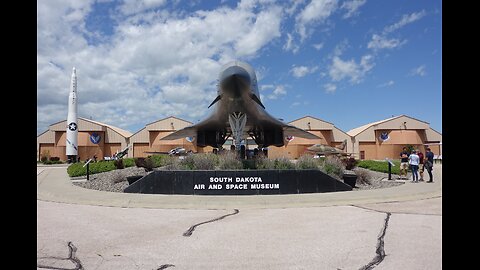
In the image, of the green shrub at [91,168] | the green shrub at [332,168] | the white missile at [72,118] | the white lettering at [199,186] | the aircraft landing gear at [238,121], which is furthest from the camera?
the white missile at [72,118]

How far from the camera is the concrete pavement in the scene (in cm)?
405

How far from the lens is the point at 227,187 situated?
10.6 meters

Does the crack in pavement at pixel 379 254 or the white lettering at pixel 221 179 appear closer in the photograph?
the crack in pavement at pixel 379 254

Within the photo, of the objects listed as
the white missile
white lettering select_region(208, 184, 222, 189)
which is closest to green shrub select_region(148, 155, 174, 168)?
white lettering select_region(208, 184, 222, 189)

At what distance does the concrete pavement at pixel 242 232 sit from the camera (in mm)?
4047

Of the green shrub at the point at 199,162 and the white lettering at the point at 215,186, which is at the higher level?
the green shrub at the point at 199,162

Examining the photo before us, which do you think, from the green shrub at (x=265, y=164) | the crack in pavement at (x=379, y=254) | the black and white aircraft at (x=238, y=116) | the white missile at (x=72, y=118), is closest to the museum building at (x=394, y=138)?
the black and white aircraft at (x=238, y=116)

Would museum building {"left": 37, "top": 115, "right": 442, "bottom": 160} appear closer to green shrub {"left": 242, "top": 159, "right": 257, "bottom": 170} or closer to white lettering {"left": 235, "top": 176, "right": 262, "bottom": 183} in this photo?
green shrub {"left": 242, "top": 159, "right": 257, "bottom": 170}

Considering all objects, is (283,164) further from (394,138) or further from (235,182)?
(394,138)

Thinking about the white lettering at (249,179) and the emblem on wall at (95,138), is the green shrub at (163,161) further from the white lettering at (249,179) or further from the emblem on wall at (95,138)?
the emblem on wall at (95,138)
